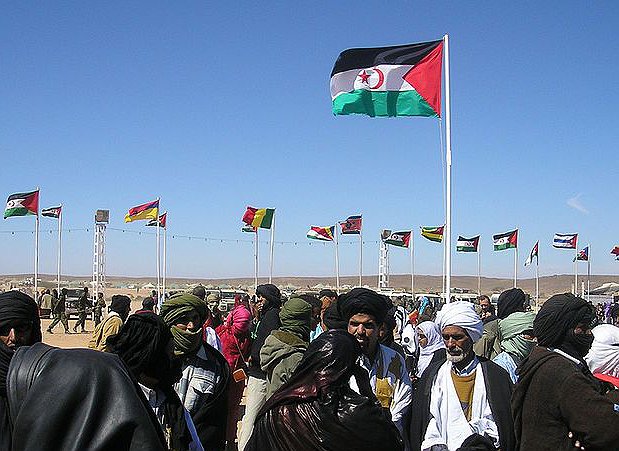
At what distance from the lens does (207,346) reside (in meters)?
5.07

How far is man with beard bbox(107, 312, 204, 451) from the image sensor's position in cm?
381

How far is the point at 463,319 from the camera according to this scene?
4836 mm

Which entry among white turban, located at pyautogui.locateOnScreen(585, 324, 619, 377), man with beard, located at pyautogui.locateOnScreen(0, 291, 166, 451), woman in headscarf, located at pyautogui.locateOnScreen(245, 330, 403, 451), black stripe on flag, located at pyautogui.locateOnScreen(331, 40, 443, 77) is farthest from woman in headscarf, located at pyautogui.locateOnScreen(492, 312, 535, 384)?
black stripe on flag, located at pyautogui.locateOnScreen(331, 40, 443, 77)

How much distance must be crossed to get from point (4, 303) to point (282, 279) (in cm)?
16569

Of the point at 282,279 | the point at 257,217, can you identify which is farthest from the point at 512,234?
the point at 282,279

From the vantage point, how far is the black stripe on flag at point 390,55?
10828 millimetres

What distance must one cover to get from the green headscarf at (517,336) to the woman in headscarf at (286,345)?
1653mm

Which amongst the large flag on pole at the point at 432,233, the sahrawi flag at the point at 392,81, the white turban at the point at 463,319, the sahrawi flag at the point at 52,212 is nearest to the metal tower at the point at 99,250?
the sahrawi flag at the point at 52,212

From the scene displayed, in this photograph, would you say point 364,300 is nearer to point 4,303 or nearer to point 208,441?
point 208,441

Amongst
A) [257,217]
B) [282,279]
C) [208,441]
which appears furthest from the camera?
[282,279]

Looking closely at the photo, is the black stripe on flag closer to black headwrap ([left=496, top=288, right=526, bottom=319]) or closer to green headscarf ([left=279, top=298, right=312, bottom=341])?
black headwrap ([left=496, top=288, right=526, bottom=319])

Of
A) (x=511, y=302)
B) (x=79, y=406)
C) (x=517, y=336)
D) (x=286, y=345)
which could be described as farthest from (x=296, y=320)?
(x=79, y=406)

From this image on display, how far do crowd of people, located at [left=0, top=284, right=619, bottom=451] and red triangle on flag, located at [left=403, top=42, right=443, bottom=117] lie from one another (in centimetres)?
489

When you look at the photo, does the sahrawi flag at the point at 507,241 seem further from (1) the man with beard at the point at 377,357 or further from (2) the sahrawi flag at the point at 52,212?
(1) the man with beard at the point at 377,357
